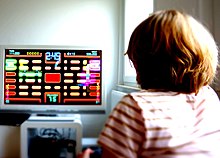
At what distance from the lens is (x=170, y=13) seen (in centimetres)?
67

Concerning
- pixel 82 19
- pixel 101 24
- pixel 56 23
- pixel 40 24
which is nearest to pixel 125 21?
pixel 101 24

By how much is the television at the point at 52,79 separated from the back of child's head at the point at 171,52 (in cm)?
114

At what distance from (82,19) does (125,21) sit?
1.28ft

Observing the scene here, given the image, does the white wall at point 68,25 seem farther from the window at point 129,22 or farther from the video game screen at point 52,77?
the video game screen at point 52,77

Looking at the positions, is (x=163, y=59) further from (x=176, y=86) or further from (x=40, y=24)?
(x=40, y=24)

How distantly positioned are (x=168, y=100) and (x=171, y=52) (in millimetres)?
130

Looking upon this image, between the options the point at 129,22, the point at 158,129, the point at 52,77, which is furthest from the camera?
the point at 129,22

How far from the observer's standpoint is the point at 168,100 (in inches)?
23.6

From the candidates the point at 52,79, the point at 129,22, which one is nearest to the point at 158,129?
the point at 52,79

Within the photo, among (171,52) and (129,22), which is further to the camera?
(129,22)

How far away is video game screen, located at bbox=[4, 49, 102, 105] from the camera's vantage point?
1817 millimetres

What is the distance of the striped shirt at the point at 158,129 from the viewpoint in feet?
1.83

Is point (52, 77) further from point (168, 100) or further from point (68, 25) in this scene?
point (168, 100)

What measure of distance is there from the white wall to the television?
17.0 inches
